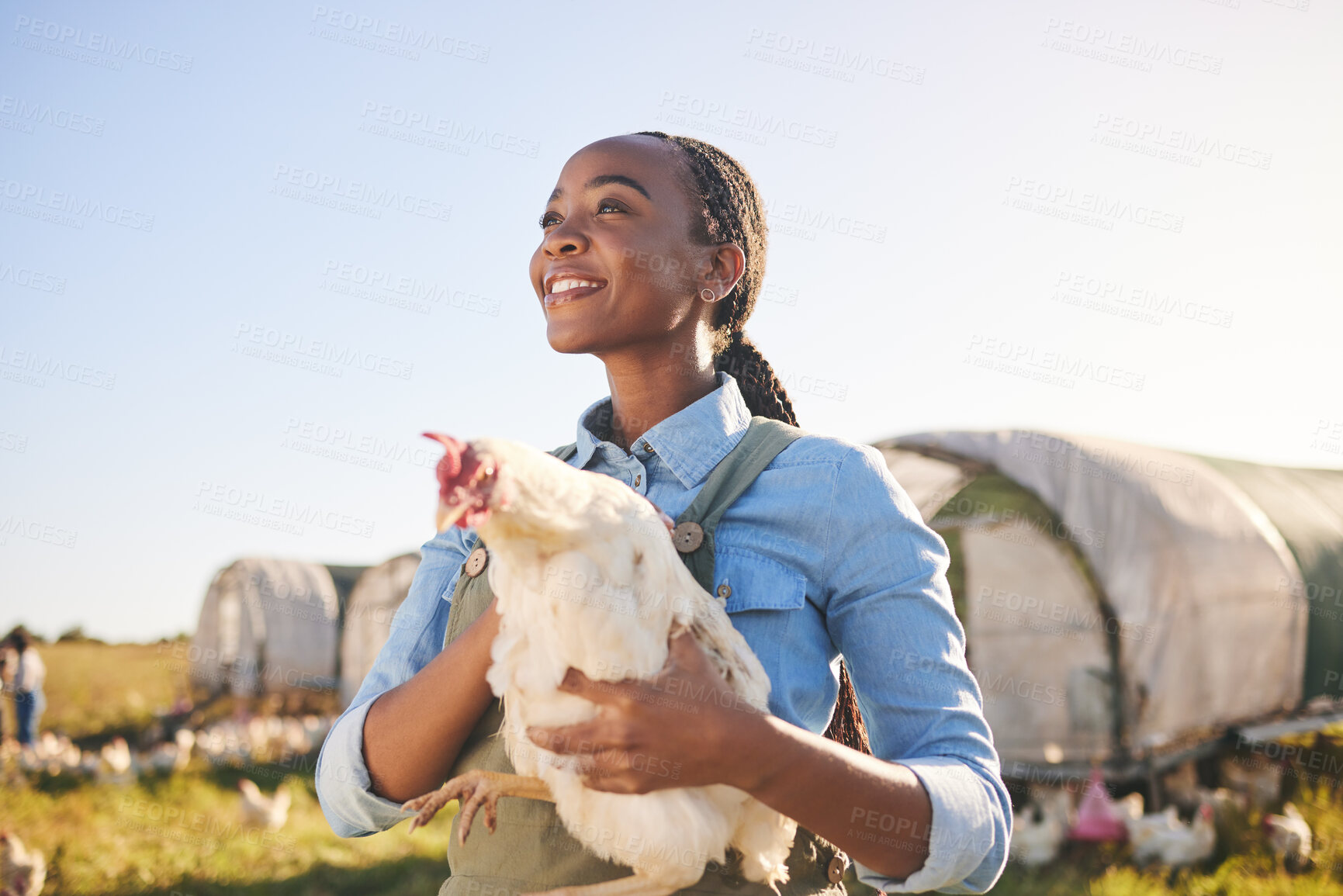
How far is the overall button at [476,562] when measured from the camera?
1.75 metres

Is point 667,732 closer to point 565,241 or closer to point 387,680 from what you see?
point 387,680

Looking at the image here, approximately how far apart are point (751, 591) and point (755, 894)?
0.50m

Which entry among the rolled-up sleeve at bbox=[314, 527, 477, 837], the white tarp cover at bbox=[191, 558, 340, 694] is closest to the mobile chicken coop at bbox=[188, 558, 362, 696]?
the white tarp cover at bbox=[191, 558, 340, 694]

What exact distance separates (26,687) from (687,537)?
10873mm

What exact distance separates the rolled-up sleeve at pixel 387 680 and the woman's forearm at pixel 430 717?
1.1 inches

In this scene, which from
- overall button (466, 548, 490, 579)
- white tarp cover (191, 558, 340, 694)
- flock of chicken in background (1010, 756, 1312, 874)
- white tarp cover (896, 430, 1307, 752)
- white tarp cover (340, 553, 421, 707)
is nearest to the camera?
overall button (466, 548, 490, 579)

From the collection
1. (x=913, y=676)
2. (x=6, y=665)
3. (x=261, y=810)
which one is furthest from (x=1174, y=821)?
(x=6, y=665)

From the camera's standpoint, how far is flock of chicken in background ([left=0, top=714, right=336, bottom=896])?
5.83 meters

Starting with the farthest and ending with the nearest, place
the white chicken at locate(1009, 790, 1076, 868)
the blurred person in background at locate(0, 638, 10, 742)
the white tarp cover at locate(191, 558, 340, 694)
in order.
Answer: the white tarp cover at locate(191, 558, 340, 694)
the blurred person in background at locate(0, 638, 10, 742)
the white chicken at locate(1009, 790, 1076, 868)

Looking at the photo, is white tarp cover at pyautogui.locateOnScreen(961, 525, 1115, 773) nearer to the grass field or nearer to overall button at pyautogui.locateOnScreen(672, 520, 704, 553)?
the grass field

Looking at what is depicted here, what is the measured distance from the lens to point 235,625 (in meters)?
13.2

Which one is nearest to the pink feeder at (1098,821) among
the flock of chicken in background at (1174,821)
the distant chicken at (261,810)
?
the flock of chicken in background at (1174,821)

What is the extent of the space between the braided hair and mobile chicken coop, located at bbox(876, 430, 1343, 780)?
5.81 meters

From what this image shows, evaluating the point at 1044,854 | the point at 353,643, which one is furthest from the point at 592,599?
the point at 353,643
